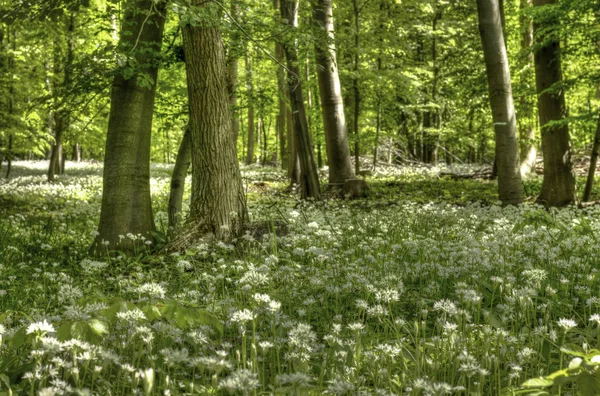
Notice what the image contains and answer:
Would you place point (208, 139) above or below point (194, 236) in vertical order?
above

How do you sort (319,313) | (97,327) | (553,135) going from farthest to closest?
(553,135), (319,313), (97,327)

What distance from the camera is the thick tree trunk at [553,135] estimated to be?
11977 millimetres

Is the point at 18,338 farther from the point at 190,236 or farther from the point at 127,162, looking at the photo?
the point at 127,162

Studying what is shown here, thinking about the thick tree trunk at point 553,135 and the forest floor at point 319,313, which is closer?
the forest floor at point 319,313

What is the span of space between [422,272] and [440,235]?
95.9 inches

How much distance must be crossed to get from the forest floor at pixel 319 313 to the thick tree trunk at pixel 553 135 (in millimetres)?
2496

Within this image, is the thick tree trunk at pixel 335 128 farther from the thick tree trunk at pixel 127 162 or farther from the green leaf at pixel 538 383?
the green leaf at pixel 538 383

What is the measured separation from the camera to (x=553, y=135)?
12.2m

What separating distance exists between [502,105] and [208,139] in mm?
6490

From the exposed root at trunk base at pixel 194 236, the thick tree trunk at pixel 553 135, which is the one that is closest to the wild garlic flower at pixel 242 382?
the exposed root at trunk base at pixel 194 236

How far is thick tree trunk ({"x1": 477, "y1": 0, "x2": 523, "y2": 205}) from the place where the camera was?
10.5 metres

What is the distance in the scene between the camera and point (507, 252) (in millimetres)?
5547

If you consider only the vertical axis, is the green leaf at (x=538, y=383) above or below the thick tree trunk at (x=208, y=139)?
below

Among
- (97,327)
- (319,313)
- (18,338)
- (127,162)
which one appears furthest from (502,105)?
(18,338)
